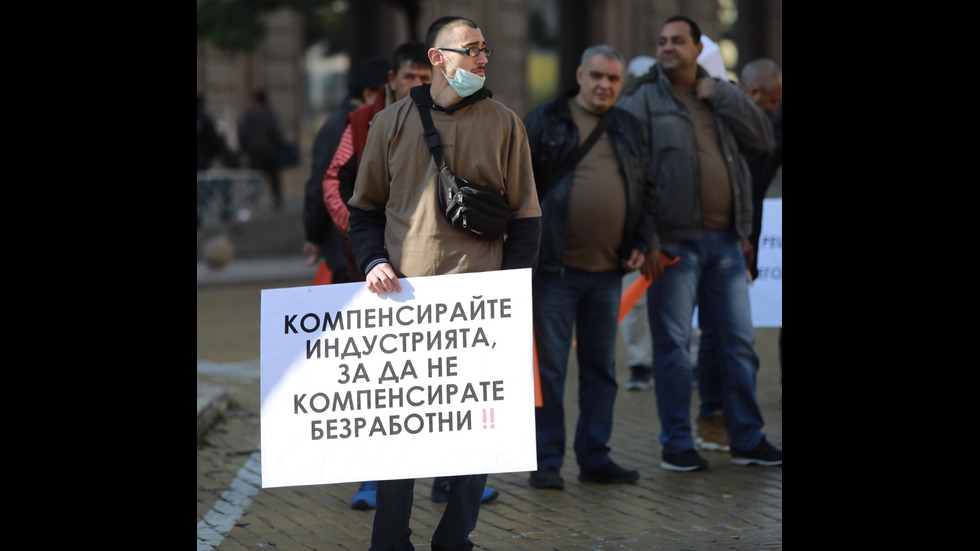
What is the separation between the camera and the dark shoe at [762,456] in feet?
23.3

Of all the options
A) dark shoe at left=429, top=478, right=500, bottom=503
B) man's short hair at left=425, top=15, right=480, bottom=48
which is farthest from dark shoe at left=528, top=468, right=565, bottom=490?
man's short hair at left=425, top=15, right=480, bottom=48

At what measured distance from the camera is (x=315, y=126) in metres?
26.7

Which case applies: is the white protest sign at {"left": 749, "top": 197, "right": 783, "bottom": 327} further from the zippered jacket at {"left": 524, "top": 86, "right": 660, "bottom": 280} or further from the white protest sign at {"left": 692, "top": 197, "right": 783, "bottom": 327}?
the zippered jacket at {"left": 524, "top": 86, "right": 660, "bottom": 280}

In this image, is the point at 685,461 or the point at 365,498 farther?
the point at 685,461

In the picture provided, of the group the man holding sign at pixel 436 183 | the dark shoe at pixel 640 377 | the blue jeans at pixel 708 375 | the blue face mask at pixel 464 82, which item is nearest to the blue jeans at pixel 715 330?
the blue jeans at pixel 708 375

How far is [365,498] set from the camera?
20.7 feet

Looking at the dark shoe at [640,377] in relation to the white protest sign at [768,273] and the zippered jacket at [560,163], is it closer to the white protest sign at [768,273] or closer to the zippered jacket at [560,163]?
the white protest sign at [768,273]

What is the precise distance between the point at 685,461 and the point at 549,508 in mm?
966

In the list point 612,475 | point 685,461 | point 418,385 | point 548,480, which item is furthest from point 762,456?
point 418,385

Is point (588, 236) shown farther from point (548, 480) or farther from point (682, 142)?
point (548, 480)

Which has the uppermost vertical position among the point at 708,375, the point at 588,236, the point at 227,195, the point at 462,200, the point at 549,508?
the point at 227,195
